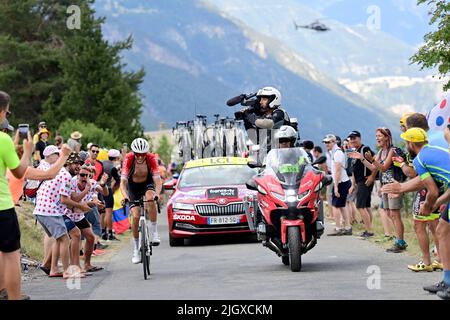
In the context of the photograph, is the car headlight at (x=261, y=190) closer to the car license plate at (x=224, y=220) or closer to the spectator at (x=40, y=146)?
the car license plate at (x=224, y=220)

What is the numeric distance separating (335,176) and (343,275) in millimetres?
8981

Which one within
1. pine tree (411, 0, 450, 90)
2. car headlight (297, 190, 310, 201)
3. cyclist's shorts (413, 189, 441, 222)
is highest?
pine tree (411, 0, 450, 90)

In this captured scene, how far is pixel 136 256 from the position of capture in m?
16.6

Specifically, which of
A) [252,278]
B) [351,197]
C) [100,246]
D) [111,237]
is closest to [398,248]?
[252,278]

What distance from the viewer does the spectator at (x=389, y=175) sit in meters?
18.2

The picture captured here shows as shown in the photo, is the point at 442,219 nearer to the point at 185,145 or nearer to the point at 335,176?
the point at 335,176

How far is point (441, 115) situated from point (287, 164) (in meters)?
2.24

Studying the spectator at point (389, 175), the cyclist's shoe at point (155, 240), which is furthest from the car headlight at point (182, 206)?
the cyclist's shoe at point (155, 240)

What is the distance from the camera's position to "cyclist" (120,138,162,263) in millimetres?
16794

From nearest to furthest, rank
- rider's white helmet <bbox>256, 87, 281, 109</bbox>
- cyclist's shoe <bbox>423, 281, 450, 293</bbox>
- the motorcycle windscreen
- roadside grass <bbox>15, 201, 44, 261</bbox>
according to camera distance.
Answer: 1. cyclist's shoe <bbox>423, 281, 450, 293</bbox>
2. the motorcycle windscreen
3. roadside grass <bbox>15, 201, 44, 261</bbox>
4. rider's white helmet <bbox>256, 87, 281, 109</bbox>

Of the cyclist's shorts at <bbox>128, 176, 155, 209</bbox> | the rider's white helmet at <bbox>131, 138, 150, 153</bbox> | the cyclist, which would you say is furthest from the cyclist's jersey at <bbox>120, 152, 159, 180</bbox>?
the rider's white helmet at <bbox>131, 138, 150, 153</bbox>

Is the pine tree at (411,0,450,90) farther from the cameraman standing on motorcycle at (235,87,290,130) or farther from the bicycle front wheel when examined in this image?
the bicycle front wheel

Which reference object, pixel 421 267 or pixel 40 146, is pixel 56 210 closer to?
pixel 421 267

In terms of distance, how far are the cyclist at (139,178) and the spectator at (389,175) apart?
3.84m
